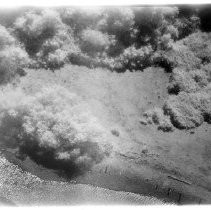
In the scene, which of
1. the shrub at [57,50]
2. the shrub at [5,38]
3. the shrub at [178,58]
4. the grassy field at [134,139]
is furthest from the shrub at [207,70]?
the shrub at [5,38]

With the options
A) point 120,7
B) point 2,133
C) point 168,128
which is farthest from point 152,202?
point 120,7

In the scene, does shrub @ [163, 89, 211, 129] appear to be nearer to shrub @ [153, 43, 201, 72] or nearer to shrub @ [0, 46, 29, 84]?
shrub @ [153, 43, 201, 72]

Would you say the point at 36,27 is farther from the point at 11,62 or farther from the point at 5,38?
the point at 11,62

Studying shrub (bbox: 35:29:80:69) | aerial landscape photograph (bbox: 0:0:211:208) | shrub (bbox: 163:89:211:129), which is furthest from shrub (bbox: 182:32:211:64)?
shrub (bbox: 35:29:80:69)

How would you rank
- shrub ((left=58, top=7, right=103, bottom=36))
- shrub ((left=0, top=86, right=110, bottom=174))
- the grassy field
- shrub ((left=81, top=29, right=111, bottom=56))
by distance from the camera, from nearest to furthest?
1. shrub ((left=0, top=86, right=110, bottom=174))
2. the grassy field
3. shrub ((left=58, top=7, right=103, bottom=36))
4. shrub ((left=81, top=29, right=111, bottom=56))

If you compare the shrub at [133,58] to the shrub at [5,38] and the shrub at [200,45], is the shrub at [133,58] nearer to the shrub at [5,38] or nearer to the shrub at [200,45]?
the shrub at [200,45]

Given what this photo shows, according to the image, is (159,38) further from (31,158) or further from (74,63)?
(31,158)

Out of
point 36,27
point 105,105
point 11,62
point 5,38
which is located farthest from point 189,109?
point 5,38
